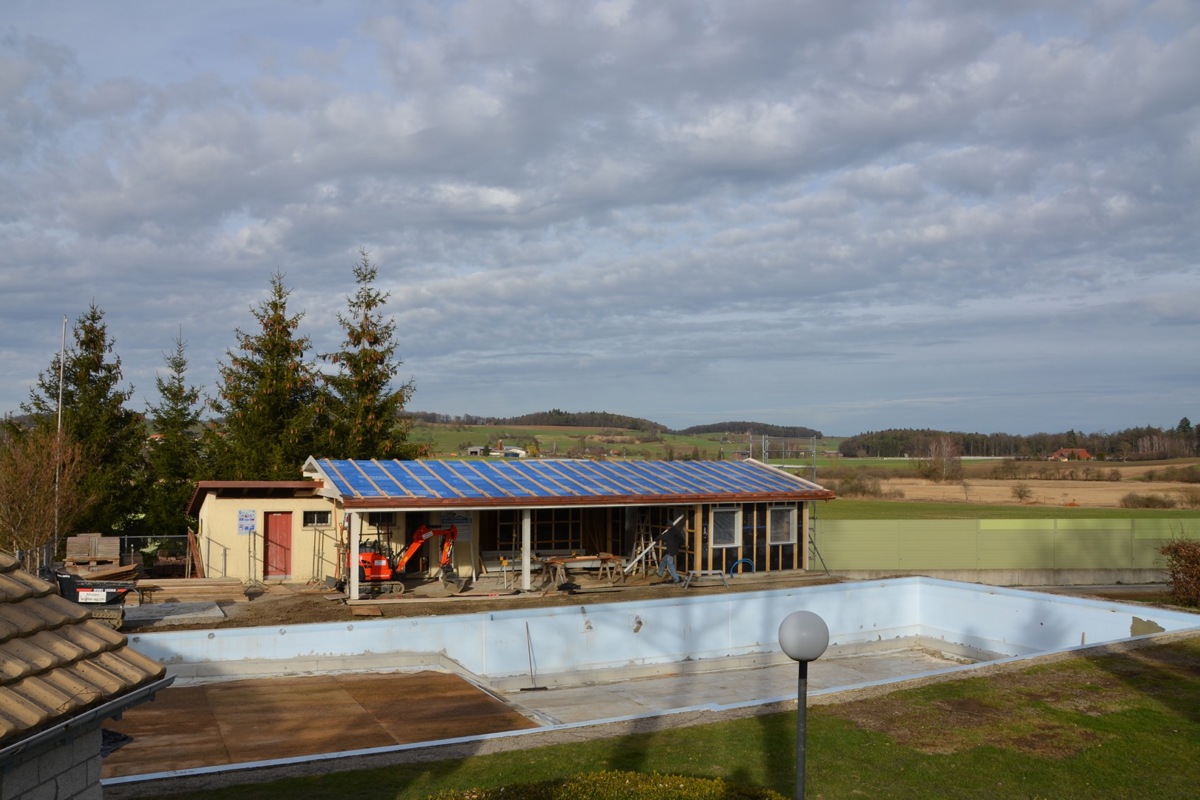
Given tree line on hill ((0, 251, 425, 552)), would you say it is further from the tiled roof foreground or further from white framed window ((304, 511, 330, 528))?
the tiled roof foreground

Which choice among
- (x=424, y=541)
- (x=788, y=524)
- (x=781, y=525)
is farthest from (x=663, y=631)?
(x=788, y=524)

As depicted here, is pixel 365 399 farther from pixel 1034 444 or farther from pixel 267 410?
pixel 1034 444

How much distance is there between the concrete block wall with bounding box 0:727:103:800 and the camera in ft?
14.5

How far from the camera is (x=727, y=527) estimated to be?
2738 cm

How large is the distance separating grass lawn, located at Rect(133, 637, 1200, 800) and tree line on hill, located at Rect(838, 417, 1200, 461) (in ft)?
286

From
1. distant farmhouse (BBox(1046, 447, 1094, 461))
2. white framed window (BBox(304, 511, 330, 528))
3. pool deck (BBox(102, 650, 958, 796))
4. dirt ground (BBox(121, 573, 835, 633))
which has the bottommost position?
pool deck (BBox(102, 650, 958, 796))

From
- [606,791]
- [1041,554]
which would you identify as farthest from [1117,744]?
[1041,554]

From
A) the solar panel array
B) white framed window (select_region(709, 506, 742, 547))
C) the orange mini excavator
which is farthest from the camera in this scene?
white framed window (select_region(709, 506, 742, 547))

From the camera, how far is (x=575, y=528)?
28344 mm

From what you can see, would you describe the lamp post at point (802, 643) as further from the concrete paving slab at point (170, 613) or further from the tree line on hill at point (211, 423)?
the tree line on hill at point (211, 423)

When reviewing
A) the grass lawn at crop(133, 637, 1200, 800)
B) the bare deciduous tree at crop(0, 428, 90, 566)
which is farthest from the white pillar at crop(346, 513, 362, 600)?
the grass lawn at crop(133, 637, 1200, 800)

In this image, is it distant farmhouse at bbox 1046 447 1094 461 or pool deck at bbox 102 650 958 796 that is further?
distant farmhouse at bbox 1046 447 1094 461

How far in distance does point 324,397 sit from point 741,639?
2140 cm

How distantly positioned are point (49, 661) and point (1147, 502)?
65159 mm
